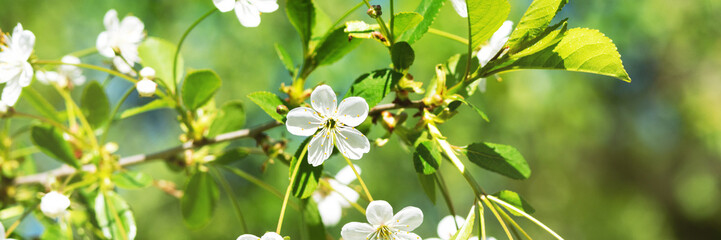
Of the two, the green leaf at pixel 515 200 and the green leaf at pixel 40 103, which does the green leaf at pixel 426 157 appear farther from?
the green leaf at pixel 40 103

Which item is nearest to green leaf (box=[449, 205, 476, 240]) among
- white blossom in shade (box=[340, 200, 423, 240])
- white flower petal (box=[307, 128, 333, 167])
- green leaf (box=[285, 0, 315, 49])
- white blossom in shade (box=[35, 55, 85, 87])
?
white blossom in shade (box=[340, 200, 423, 240])

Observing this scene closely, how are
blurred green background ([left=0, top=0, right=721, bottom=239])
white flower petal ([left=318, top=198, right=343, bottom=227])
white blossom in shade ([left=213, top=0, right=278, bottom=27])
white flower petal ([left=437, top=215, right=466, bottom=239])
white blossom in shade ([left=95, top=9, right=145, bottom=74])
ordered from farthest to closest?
blurred green background ([left=0, top=0, right=721, bottom=239]) < white flower petal ([left=318, top=198, right=343, bottom=227]) < white blossom in shade ([left=95, top=9, right=145, bottom=74]) < white flower petal ([left=437, top=215, right=466, bottom=239]) < white blossom in shade ([left=213, top=0, right=278, bottom=27])

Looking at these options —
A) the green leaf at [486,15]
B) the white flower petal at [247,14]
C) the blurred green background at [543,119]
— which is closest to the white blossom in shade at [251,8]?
the white flower petal at [247,14]

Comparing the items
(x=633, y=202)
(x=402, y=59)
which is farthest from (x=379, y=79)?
(x=633, y=202)

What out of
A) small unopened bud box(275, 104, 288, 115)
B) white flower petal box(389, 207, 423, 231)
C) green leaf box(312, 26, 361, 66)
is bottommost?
white flower petal box(389, 207, 423, 231)

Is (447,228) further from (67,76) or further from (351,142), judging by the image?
(67,76)

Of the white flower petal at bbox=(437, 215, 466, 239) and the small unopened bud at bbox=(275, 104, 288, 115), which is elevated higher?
the small unopened bud at bbox=(275, 104, 288, 115)

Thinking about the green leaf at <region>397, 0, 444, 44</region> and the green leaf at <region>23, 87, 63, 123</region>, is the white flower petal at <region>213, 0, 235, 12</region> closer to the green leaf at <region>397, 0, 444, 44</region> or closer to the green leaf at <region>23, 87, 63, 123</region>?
the green leaf at <region>397, 0, 444, 44</region>

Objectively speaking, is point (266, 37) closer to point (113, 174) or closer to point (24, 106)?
point (24, 106)

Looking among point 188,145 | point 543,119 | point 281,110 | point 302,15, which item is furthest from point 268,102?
point 543,119
